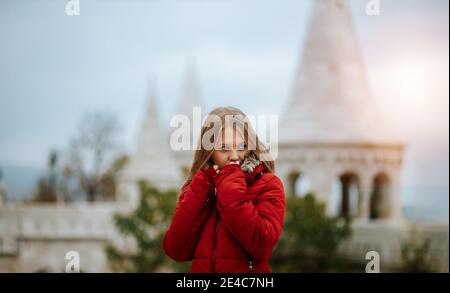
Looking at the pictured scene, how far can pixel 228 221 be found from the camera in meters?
2.36

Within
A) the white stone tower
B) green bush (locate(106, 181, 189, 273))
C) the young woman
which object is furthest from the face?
the white stone tower

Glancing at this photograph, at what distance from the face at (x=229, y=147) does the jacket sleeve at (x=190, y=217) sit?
0.06 meters

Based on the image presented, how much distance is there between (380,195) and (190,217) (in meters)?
12.9

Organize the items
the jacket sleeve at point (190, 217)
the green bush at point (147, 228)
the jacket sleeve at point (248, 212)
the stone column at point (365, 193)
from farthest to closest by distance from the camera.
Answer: the stone column at point (365, 193) < the green bush at point (147, 228) < the jacket sleeve at point (190, 217) < the jacket sleeve at point (248, 212)

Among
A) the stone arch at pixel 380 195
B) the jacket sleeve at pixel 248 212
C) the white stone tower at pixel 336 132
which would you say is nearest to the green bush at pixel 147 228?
the white stone tower at pixel 336 132

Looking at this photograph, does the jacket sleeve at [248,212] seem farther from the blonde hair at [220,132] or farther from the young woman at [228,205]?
the blonde hair at [220,132]

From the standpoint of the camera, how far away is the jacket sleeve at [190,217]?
244 cm

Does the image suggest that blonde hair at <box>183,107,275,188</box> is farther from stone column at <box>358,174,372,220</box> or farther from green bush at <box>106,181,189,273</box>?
stone column at <box>358,174,372,220</box>

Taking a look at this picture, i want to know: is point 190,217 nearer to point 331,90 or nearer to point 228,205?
point 228,205

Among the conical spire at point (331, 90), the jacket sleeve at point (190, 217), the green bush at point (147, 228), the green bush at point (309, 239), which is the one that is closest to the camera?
the jacket sleeve at point (190, 217)
